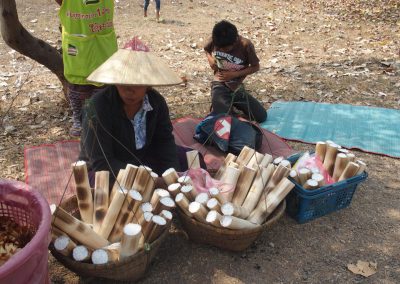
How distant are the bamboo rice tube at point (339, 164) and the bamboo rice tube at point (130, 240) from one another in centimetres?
Answer: 190

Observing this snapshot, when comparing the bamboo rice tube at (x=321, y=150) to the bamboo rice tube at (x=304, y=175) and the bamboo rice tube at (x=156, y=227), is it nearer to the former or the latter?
the bamboo rice tube at (x=304, y=175)

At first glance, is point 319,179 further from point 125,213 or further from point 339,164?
point 125,213

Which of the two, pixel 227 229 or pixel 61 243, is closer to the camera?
pixel 61 243

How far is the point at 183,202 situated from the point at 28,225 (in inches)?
40.5

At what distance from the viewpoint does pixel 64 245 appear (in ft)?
7.77

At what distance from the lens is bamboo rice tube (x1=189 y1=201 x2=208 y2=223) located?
2736mm

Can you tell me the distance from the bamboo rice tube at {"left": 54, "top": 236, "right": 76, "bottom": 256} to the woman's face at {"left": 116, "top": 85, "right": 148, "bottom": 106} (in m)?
1.02

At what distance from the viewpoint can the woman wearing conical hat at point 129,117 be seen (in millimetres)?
2617

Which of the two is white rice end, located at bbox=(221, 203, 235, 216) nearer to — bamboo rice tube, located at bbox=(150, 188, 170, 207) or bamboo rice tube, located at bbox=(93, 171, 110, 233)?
bamboo rice tube, located at bbox=(150, 188, 170, 207)

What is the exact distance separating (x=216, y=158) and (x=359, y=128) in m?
1.98

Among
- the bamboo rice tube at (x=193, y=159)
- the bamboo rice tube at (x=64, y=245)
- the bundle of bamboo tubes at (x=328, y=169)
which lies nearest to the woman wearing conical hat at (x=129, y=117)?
the bamboo rice tube at (x=193, y=159)

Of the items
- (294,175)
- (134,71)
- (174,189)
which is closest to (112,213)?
(174,189)

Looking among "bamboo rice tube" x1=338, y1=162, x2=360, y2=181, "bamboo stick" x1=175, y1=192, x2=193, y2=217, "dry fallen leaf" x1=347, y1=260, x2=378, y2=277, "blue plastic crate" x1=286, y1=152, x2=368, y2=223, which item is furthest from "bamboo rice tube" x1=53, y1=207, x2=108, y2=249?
"bamboo rice tube" x1=338, y1=162, x2=360, y2=181

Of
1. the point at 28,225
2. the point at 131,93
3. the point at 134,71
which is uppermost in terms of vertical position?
the point at 134,71
